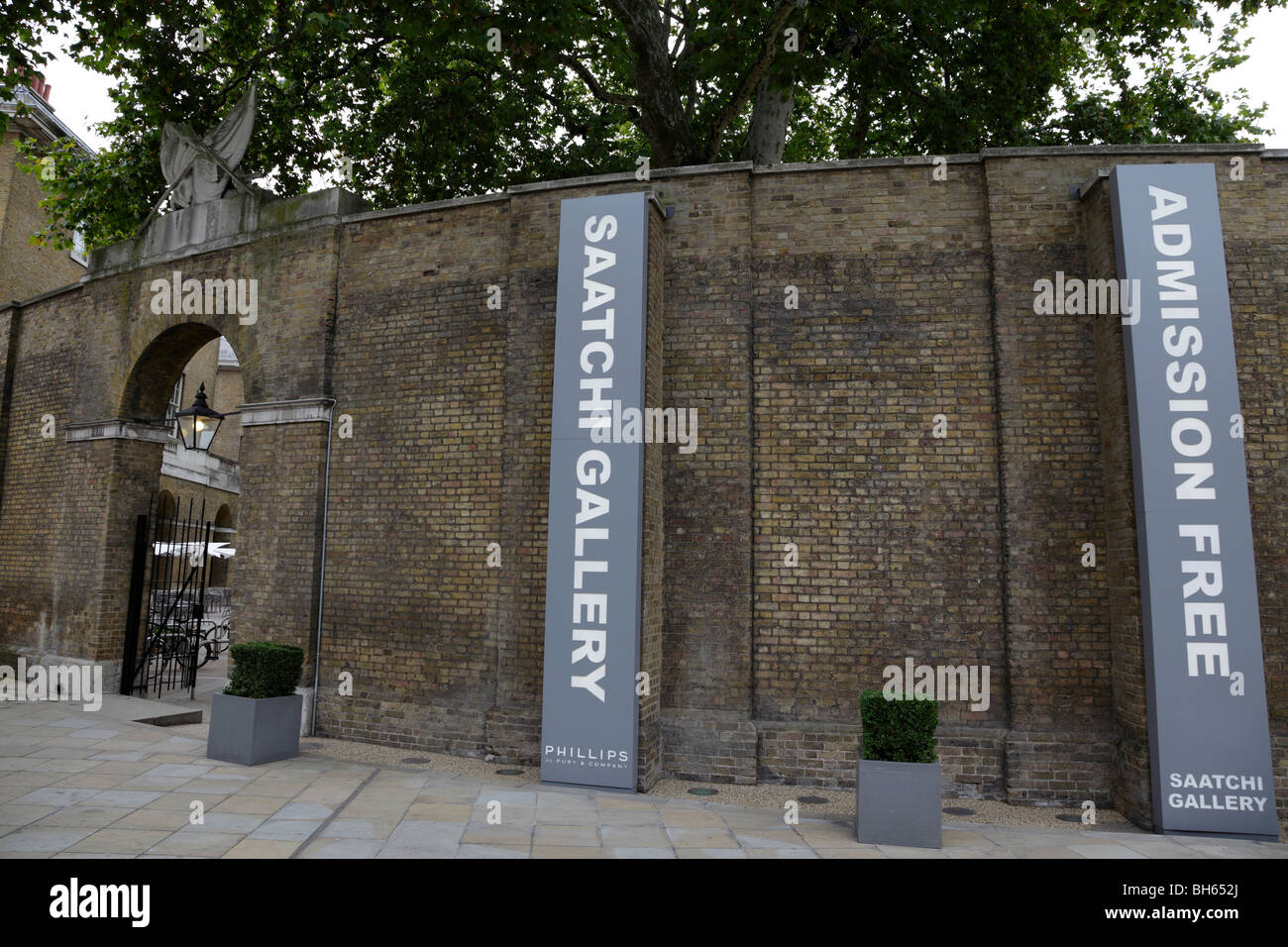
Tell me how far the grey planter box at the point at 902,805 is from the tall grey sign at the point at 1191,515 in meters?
2.24

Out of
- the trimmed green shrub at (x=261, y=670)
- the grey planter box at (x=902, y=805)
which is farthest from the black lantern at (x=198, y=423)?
the grey planter box at (x=902, y=805)

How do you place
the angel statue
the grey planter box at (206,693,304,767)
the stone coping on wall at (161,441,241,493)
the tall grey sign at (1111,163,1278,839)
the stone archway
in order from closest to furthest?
the tall grey sign at (1111,163,1278,839) → the grey planter box at (206,693,304,767) → the stone archway → the angel statue → the stone coping on wall at (161,441,241,493)

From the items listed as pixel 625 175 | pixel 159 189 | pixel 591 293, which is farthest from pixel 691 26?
pixel 159 189

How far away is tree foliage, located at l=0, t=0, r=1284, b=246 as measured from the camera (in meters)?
10.2

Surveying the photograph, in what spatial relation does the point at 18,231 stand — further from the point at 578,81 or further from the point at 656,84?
the point at 656,84

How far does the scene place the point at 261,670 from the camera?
25.1 feet

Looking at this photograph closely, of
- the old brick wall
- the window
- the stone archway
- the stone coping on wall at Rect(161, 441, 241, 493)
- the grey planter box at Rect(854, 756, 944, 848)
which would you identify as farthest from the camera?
the stone coping on wall at Rect(161, 441, 241, 493)

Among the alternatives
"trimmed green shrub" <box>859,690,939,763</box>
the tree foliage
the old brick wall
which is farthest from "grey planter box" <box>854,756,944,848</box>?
the old brick wall

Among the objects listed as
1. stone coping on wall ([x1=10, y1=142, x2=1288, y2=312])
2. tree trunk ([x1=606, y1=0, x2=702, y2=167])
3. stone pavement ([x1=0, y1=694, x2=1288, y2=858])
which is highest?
tree trunk ([x1=606, y1=0, x2=702, y2=167])

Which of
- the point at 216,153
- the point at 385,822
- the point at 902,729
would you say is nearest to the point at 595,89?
the point at 216,153

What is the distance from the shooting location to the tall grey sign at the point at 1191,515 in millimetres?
6273

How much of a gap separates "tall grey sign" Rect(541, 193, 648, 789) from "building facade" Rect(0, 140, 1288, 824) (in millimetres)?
351

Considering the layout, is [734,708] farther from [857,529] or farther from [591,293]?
[591,293]

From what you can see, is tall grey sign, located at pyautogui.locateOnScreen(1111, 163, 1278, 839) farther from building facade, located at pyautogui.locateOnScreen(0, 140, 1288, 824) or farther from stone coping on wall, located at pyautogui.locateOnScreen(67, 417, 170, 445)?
stone coping on wall, located at pyautogui.locateOnScreen(67, 417, 170, 445)
